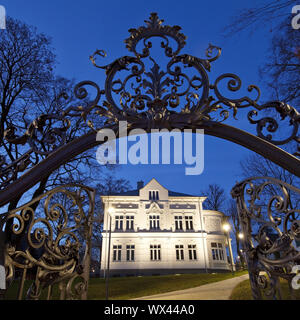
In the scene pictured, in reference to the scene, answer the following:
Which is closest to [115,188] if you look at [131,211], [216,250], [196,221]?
[131,211]

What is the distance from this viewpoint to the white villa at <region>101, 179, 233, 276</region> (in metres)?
22.6

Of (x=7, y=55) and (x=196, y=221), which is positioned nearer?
(x=7, y=55)

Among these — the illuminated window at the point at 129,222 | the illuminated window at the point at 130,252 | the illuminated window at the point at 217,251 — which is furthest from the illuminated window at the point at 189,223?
the illuminated window at the point at 130,252

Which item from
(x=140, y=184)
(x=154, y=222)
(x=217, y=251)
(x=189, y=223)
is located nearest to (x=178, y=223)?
(x=189, y=223)

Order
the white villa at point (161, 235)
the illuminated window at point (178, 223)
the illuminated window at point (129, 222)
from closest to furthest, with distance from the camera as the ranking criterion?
the white villa at point (161, 235) → the illuminated window at point (129, 222) → the illuminated window at point (178, 223)

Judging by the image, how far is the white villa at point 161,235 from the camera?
74.2 feet

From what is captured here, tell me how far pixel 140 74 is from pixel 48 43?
22.6ft

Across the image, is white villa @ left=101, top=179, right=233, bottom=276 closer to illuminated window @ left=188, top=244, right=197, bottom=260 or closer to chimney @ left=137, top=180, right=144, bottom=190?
illuminated window @ left=188, top=244, right=197, bottom=260

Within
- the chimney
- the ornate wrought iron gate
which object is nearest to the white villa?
the chimney

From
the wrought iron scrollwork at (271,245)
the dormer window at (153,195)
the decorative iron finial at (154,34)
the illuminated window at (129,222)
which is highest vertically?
the dormer window at (153,195)

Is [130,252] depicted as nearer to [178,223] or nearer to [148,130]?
[178,223]

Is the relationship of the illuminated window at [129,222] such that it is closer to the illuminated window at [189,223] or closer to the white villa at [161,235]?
the white villa at [161,235]
